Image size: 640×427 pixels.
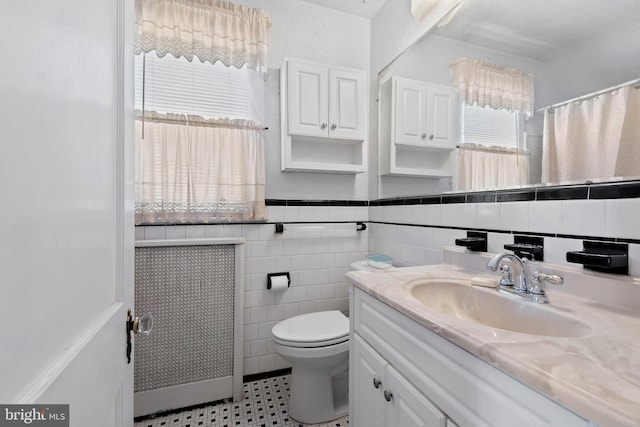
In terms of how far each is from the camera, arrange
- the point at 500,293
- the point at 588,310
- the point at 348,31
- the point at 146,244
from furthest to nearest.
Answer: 1. the point at 348,31
2. the point at 146,244
3. the point at 500,293
4. the point at 588,310

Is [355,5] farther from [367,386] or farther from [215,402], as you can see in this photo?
[215,402]

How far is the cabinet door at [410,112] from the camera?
1.63 meters

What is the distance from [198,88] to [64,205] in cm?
160

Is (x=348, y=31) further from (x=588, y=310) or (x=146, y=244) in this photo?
(x=588, y=310)

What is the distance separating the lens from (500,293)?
34.7 inches

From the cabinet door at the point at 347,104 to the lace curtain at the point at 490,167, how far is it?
2.48 ft

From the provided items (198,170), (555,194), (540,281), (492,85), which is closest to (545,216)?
(555,194)

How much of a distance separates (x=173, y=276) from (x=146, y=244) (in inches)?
9.2

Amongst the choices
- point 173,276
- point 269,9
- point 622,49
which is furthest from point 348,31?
point 173,276

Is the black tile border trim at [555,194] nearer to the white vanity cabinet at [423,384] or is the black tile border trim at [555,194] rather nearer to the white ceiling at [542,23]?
the white ceiling at [542,23]

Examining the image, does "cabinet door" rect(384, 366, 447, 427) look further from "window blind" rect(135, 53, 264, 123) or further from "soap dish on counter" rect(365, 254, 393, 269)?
"window blind" rect(135, 53, 264, 123)

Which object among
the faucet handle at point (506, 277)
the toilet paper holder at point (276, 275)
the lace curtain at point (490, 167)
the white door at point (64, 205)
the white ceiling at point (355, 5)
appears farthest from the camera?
the white ceiling at point (355, 5)

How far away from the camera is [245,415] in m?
1.56

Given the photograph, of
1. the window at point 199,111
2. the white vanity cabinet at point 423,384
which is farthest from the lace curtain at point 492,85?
the window at point 199,111
